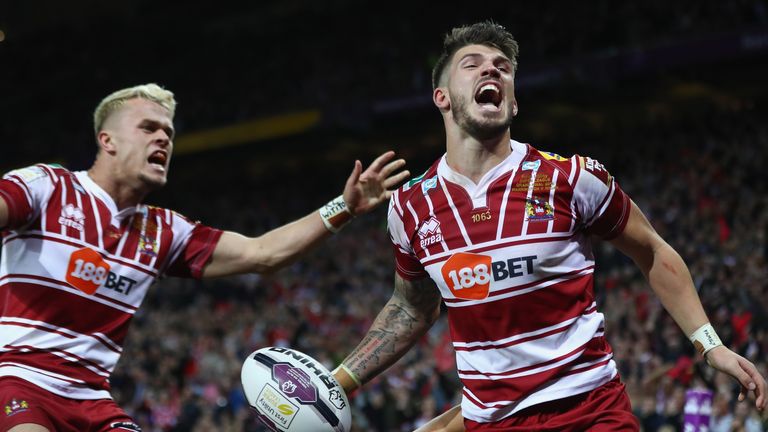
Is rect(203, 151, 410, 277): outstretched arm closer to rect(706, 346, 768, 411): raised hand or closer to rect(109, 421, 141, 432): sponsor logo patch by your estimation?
rect(109, 421, 141, 432): sponsor logo patch

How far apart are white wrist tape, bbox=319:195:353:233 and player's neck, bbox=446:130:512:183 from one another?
0.91 meters

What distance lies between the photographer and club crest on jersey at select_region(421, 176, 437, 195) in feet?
13.4

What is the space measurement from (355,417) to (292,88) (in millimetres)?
14161

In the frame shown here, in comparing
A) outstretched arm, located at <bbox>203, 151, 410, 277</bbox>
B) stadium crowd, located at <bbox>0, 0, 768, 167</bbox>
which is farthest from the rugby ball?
stadium crowd, located at <bbox>0, 0, 768, 167</bbox>

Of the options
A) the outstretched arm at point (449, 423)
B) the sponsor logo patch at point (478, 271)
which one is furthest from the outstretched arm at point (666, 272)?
the outstretched arm at point (449, 423)

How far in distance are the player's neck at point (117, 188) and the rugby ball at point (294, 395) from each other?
3.98 ft

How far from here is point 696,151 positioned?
1661 cm

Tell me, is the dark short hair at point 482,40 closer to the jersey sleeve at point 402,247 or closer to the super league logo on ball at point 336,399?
the jersey sleeve at point 402,247

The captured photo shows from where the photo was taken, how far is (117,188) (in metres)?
4.94

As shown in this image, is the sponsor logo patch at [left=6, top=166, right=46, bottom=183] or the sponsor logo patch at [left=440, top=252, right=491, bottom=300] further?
the sponsor logo patch at [left=6, top=166, right=46, bottom=183]

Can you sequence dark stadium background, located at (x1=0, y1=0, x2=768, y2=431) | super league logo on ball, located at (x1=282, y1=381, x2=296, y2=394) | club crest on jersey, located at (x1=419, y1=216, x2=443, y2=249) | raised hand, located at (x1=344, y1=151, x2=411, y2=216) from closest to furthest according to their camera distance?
1. club crest on jersey, located at (x1=419, y1=216, x2=443, y2=249)
2. super league logo on ball, located at (x1=282, y1=381, x2=296, y2=394)
3. raised hand, located at (x1=344, y1=151, x2=411, y2=216)
4. dark stadium background, located at (x1=0, y1=0, x2=768, y2=431)

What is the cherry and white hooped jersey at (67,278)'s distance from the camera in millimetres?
4414

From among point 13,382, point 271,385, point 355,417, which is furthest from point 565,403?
point 355,417

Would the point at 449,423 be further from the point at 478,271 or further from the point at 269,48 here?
the point at 269,48
